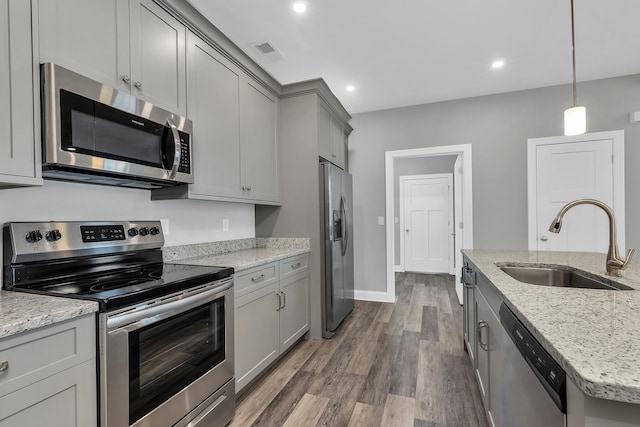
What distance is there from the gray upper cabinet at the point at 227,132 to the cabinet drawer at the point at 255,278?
1.93 feet

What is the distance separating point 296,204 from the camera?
3.01 metres

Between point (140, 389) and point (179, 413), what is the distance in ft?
0.92

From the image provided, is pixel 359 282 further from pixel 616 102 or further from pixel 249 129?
pixel 616 102

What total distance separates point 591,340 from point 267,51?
9.39 ft

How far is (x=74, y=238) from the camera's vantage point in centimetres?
150

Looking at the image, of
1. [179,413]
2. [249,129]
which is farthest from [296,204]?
[179,413]

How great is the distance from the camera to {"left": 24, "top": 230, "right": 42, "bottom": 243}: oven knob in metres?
1.33

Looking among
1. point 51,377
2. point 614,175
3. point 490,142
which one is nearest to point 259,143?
point 51,377

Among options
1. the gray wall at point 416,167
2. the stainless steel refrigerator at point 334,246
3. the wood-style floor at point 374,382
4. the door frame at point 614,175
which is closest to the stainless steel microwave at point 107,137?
the stainless steel refrigerator at point 334,246

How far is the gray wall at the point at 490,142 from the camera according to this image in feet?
10.8

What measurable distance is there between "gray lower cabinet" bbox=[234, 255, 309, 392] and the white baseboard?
1.52m

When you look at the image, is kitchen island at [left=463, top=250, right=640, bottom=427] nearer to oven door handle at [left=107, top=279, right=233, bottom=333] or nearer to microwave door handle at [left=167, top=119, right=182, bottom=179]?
oven door handle at [left=107, top=279, right=233, bottom=333]

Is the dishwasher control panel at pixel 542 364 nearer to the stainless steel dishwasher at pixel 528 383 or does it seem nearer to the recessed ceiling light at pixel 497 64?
the stainless steel dishwasher at pixel 528 383

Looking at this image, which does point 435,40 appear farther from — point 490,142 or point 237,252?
point 237,252
